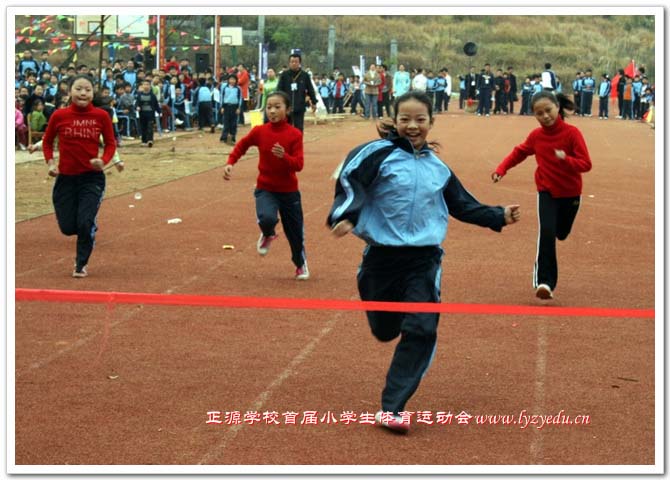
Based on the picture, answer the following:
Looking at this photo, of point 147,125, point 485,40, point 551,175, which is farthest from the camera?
point 485,40

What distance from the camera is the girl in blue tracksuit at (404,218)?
612 centimetres

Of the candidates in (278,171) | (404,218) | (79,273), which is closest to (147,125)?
(79,273)

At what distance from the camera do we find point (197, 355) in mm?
7820

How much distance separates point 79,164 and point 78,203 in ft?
1.18

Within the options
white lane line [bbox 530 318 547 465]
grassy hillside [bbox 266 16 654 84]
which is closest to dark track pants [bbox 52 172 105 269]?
white lane line [bbox 530 318 547 465]

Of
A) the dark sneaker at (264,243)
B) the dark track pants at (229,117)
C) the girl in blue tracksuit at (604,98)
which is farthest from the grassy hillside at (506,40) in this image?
the dark sneaker at (264,243)

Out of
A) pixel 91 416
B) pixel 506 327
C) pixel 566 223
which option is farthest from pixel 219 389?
pixel 566 223

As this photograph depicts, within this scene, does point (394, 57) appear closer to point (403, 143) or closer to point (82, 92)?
point (82, 92)

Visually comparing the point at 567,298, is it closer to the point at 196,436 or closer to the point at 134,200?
the point at 196,436

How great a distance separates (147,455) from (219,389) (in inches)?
50.0

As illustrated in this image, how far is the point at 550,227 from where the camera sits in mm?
9648

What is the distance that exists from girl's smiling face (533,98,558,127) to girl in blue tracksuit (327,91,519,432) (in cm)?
330

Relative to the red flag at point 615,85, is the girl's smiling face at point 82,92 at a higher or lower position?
higher

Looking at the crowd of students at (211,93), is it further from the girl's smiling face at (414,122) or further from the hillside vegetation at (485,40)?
the hillside vegetation at (485,40)
